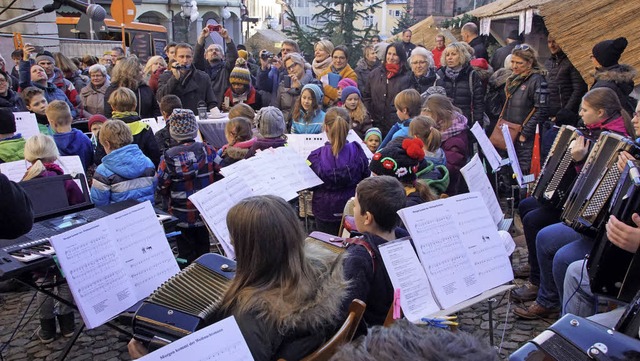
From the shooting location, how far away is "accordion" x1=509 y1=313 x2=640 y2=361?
1.64 metres

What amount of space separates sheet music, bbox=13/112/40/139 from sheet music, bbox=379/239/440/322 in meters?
4.19

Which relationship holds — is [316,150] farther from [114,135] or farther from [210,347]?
[210,347]

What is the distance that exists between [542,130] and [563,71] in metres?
0.93

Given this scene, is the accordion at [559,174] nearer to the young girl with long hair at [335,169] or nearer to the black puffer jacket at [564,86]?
the young girl with long hair at [335,169]

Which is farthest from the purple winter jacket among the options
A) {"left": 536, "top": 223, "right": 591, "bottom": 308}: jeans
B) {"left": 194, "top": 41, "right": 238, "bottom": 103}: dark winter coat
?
{"left": 194, "top": 41, "right": 238, "bottom": 103}: dark winter coat

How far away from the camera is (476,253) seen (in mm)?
2908

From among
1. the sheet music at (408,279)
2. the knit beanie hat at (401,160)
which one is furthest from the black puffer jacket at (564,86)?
the sheet music at (408,279)

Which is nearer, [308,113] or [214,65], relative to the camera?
[308,113]

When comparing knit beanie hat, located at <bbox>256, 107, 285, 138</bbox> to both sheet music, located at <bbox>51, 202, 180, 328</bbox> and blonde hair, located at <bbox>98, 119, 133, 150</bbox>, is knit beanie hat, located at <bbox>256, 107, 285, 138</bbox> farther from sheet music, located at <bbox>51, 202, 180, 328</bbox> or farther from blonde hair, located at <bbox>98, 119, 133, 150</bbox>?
sheet music, located at <bbox>51, 202, 180, 328</bbox>

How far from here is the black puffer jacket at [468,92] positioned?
22.5 ft

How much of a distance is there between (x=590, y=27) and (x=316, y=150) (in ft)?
14.8

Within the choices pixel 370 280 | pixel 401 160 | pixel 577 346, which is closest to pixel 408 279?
pixel 370 280

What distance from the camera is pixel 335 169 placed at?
14.8 feet

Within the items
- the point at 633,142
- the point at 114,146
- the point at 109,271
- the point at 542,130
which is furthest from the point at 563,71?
the point at 109,271
